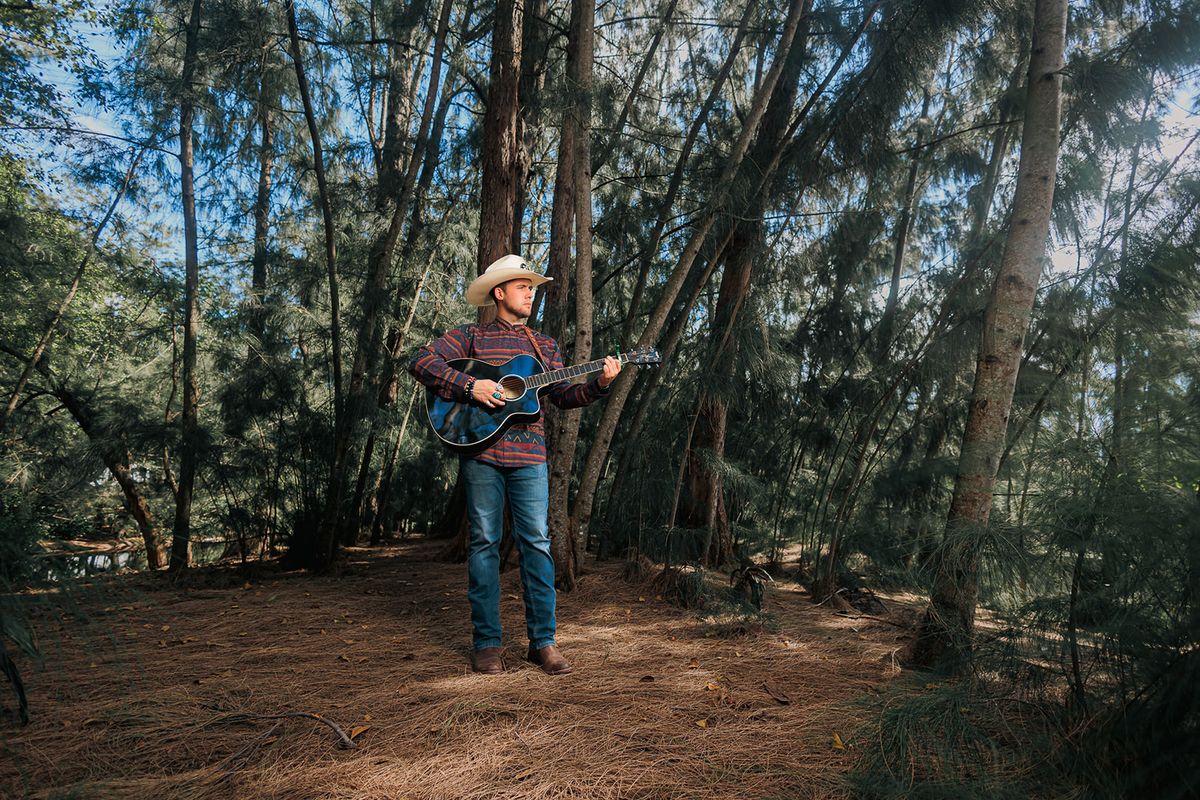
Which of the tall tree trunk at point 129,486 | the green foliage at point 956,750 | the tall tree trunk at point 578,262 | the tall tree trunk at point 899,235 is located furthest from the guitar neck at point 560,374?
the tall tree trunk at point 129,486

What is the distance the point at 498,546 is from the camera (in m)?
3.04

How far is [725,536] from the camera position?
20.9 feet

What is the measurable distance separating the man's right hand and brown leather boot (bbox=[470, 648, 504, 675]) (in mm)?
1072

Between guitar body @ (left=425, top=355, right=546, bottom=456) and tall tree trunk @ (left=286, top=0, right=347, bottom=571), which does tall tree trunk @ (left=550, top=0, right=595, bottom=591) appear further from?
tall tree trunk @ (left=286, top=0, right=347, bottom=571)

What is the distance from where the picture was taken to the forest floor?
74.5 inches

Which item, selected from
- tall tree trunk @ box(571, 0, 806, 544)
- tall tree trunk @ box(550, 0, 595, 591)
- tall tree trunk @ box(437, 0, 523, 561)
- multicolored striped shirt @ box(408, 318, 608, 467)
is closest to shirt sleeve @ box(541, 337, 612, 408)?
multicolored striped shirt @ box(408, 318, 608, 467)

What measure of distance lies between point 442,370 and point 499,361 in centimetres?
30

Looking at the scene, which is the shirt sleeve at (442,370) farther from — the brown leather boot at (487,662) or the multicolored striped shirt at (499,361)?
the brown leather boot at (487,662)

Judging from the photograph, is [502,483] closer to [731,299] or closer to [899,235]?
[731,299]

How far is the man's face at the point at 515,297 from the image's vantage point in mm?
3285

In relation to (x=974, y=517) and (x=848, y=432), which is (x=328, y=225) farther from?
(x=848, y=432)

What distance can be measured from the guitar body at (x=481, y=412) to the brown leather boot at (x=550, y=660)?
934 millimetres

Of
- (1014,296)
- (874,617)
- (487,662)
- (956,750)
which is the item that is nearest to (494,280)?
(487,662)

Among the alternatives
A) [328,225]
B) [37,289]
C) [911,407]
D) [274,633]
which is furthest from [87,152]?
[911,407]
